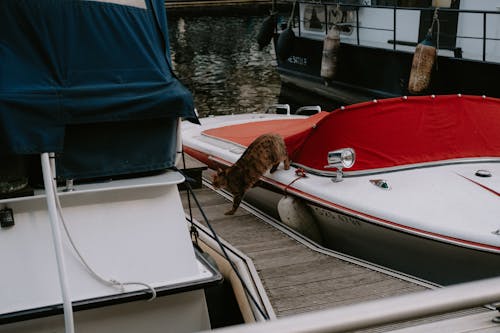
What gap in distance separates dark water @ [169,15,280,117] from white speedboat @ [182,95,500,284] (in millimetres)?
12192

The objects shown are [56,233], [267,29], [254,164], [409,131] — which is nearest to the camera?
[56,233]

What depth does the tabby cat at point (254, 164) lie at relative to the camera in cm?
655

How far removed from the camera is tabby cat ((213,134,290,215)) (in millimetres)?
6551

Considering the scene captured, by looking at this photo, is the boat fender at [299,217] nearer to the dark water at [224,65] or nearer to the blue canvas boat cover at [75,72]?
the blue canvas boat cover at [75,72]

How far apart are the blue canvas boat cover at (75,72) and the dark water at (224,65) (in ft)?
45.7

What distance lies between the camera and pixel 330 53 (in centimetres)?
1593

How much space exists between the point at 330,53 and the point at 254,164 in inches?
389

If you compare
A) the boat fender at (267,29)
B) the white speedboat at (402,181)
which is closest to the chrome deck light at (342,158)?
the white speedboat at (402,181)

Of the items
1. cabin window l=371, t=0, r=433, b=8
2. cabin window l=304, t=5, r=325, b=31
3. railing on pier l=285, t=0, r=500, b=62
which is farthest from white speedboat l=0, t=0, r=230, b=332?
cabin window l=304, t=5, r=325, b=31

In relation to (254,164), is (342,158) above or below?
above

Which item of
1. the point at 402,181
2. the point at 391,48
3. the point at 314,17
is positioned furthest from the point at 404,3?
the point at 402,181

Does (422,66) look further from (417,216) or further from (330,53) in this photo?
(417,216)

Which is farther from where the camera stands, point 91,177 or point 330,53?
point 330,53

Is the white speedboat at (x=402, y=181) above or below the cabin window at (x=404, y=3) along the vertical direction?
below
